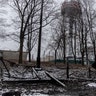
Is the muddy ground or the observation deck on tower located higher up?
the observation deck on tower

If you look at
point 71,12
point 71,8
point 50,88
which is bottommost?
point 50,88

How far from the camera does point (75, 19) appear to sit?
118 ft

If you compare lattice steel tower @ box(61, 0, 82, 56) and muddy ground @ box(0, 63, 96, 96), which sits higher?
lattice steel tower @ box(61, 0, 82, 56)

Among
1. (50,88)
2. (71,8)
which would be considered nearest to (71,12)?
(71,8)

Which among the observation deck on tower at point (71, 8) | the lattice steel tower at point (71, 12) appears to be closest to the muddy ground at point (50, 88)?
the lattice steel tower at point (71, 12)

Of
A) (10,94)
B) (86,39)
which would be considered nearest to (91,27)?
(86,39)

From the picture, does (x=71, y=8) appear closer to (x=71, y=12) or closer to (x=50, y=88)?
(x=71, y=12)

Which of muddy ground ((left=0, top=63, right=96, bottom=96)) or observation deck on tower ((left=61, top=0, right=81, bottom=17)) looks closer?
muddy ground ((left=0, top=63, right=96, bottom=96))

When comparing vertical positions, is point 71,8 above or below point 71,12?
above

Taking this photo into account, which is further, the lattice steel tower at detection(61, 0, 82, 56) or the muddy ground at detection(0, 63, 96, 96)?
the lattice steel tower at detection(61, 0, 82, 56)

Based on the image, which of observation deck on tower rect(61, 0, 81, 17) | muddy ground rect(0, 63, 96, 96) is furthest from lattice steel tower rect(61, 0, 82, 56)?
muddy ground rect(0, 63, 96, 96)

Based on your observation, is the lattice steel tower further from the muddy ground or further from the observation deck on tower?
the muddy ground

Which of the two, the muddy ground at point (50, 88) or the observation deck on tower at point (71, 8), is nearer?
the muddy ground at point (50, 88)

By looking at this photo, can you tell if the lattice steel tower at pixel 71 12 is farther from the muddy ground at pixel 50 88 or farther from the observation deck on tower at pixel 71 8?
the muddy ground at pixel 50 88
